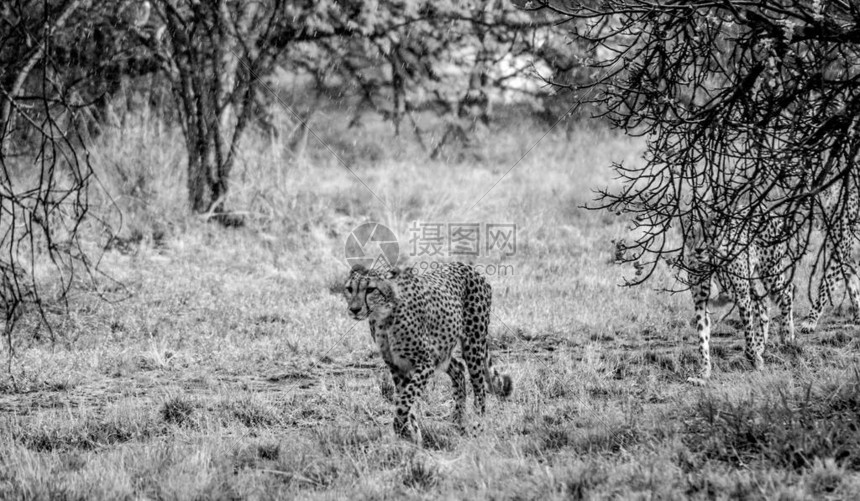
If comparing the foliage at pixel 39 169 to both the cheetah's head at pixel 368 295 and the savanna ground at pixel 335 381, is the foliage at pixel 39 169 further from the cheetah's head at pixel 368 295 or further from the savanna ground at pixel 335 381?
the cheetah's head at pixel 368 295

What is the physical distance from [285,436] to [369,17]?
1321cm

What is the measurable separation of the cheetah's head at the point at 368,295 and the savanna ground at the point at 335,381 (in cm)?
78

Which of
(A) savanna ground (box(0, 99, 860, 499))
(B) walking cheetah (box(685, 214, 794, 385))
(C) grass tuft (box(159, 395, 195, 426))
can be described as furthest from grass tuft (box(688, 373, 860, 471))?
(C) grass tuft (box(159, 395, 195, 426))

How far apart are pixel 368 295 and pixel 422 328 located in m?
0.49

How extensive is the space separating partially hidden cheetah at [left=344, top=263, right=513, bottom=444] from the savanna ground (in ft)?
0.99

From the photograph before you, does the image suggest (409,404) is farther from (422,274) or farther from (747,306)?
(747,306)

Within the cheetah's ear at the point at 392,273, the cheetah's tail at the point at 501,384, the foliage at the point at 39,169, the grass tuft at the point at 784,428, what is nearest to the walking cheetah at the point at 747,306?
the cheetah's tail at the point at 501,384

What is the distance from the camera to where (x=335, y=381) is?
24.3 ft

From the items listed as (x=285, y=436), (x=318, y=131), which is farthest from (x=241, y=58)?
(x=285, y=436)

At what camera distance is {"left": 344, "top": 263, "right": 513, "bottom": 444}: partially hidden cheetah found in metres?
6.04

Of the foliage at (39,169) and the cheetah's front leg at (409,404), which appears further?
the foliage at (39,169)

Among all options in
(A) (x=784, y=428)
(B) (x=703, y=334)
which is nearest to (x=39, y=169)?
(B) (x=703, y=334)

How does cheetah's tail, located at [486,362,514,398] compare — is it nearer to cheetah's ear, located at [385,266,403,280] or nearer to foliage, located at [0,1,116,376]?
cheetah's ear, located at [385,266,403,280]

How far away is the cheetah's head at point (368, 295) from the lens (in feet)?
19.6
